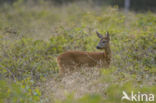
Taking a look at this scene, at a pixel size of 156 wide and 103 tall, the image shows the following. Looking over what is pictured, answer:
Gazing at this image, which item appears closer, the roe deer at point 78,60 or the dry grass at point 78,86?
the dry grass at point 78,86

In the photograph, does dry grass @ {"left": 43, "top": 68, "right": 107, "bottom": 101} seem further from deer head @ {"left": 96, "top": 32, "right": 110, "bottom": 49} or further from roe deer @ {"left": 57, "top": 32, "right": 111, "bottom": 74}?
deer head @ {"left": 96, "top": 32, "right": 110, "bottom": 49}

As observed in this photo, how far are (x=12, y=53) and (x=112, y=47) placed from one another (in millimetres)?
3240

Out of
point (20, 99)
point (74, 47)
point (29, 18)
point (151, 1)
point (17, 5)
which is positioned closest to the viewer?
point (20, 99)

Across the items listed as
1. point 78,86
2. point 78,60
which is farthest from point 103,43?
point 78,86

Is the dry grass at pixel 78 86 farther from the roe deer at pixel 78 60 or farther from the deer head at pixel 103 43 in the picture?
the deer head at pixel 103 43

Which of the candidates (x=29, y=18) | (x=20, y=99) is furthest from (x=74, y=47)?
(x=29, y=18)

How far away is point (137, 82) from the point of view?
5133 mm

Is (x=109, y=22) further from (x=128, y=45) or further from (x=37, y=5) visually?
(x=37, y=5)

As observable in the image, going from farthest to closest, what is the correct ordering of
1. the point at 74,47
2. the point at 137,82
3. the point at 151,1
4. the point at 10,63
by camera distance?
the point at 151,1
the point at 74,47
the point at 10,63
the point at 137,82

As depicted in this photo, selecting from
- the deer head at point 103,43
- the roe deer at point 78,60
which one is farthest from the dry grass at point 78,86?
the deer head at point 103,43

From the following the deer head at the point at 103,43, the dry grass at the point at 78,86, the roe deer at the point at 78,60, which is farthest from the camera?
the deer head at the point at 103,43

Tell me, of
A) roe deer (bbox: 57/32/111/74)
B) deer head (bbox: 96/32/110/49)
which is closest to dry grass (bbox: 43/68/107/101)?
roe deer (bbox: 57/32/111/74)

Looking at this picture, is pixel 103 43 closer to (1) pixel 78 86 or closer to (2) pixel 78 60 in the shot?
(2) pixel 78 60

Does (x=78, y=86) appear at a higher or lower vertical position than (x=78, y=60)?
higher
